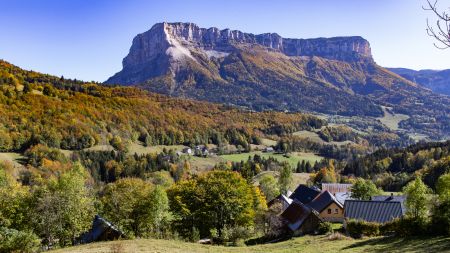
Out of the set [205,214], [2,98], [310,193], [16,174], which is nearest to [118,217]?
[205,214]

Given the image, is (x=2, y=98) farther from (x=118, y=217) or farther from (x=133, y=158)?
(x=118, y=217)

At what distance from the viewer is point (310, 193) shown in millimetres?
93250

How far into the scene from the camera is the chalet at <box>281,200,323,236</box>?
60216 mm

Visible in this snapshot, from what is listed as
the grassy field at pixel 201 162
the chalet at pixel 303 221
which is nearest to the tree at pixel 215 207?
the chalet at pixel 303 221

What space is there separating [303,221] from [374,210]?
34.2 feet

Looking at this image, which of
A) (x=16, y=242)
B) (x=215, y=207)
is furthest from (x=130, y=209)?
(x=16, y=242)

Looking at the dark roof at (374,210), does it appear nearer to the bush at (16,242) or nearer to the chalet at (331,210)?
the chalet at (331,210)

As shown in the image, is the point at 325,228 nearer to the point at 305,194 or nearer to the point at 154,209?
the point at 154,209

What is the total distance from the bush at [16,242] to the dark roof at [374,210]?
4187 centimetres

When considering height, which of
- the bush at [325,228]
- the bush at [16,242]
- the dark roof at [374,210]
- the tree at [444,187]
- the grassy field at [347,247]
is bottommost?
the bush at [325,228]

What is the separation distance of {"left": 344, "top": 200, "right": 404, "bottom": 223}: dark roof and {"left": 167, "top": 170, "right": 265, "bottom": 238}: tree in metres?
15.2

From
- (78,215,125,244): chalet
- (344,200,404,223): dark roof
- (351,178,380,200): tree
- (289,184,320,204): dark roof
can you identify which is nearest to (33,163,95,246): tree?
(78,215,125,244): chalet

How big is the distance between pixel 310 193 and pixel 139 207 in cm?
4681

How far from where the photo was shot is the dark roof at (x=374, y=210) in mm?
58441
